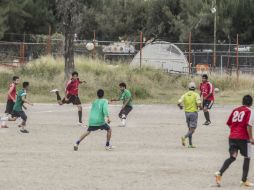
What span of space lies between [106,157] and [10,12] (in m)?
46.5

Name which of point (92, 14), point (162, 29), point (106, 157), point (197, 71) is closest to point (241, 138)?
point (106, 157)

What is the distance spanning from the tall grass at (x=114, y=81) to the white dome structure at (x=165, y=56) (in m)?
4.42

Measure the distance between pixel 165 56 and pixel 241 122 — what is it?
34740 millimetres

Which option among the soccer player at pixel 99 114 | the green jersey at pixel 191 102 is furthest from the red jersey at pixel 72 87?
the soccer player at pixel 99 114

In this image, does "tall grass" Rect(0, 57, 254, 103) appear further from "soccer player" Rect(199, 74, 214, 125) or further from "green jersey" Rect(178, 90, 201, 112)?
"green jersey" Rect(178, 90, 201, 112)

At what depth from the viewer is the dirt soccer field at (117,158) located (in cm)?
1341

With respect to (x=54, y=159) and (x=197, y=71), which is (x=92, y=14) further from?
(x=54, y=159)

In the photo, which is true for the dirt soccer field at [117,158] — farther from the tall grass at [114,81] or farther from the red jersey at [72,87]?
the tall grass at [114,81]

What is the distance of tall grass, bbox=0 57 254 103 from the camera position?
3738 cm

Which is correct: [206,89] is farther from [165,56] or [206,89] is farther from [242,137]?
[165,56]

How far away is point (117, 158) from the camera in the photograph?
16.7m

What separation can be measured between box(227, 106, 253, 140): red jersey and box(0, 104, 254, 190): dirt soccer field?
83 cm

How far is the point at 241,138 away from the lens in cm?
1323

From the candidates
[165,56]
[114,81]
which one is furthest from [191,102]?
[165,56]
